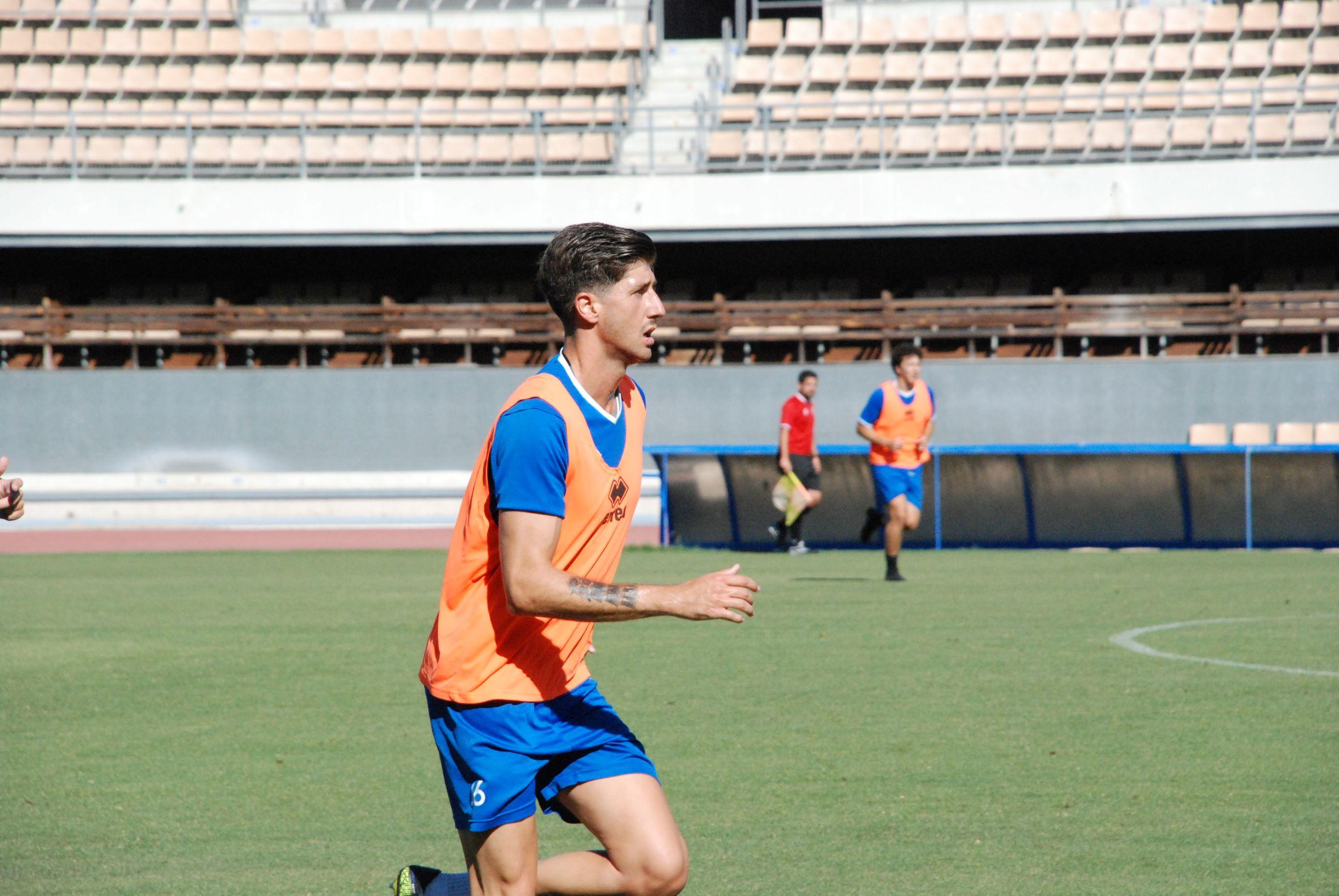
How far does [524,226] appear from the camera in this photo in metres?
26.4

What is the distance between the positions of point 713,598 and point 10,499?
2.41m

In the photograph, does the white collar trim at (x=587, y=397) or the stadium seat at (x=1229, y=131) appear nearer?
the white collar trim at (x=587, y=397)

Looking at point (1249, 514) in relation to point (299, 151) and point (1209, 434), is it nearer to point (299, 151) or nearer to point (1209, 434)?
point (1209, 434)

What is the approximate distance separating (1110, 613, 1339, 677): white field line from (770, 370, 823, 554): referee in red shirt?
6.95 metres

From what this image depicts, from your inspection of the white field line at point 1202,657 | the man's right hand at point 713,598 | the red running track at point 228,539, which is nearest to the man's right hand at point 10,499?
the man's right hand at point 713,598

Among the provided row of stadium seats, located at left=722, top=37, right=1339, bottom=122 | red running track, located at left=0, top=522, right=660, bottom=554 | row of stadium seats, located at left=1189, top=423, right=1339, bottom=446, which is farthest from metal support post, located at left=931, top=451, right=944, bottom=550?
row of stadium seats, located at left=722, top=37, right=1339, bottom=122

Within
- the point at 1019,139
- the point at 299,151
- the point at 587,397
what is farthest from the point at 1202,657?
the point at 299,151

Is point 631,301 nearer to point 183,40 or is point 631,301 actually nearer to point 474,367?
point 474,367

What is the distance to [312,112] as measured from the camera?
29141mm

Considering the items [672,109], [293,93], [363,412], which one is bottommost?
[363,412]

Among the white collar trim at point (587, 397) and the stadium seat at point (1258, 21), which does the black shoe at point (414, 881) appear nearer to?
the white collar trim at point (587, 397)

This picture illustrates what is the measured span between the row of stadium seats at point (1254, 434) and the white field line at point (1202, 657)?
11.4m

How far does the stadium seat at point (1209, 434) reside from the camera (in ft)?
74.4

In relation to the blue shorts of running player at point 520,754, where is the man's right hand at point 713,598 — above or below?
above
